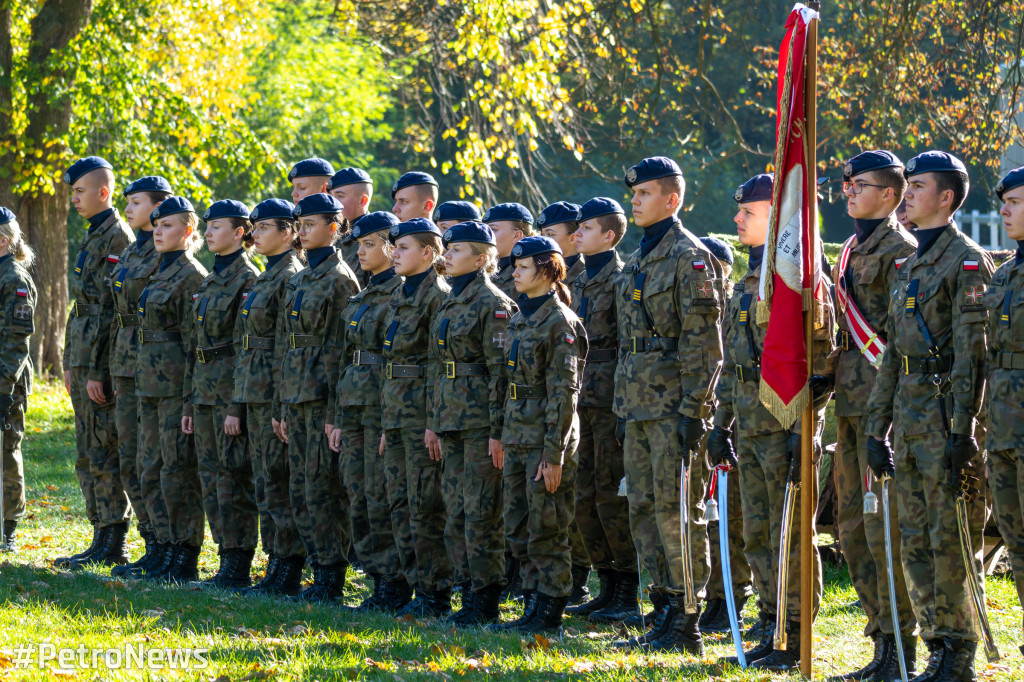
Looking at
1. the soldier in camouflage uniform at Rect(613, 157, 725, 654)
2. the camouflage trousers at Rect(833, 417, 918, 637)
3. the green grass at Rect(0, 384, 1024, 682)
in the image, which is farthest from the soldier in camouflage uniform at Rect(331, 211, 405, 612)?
the camouflage trousers at Rect(833, 417, 918, 637)

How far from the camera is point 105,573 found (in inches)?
338

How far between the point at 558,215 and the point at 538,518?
2.37 m

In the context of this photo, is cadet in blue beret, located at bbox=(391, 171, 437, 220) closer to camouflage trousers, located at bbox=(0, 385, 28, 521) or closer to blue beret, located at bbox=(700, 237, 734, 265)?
blue beret, located at bbox=(700, 237, 734, 265)

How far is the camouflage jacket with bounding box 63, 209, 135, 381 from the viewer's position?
9109 millimetres

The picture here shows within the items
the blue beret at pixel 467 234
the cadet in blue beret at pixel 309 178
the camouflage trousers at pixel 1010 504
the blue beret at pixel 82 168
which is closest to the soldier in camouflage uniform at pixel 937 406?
the camouflage trousers at pixel 1010 504

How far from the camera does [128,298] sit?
8.90 meters

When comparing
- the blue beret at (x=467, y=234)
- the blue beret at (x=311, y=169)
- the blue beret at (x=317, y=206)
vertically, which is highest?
the blue beret at (x=311, y=169)

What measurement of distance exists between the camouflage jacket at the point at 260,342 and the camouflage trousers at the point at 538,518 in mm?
1996

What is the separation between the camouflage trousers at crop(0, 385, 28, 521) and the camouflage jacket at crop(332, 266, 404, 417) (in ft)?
10.3

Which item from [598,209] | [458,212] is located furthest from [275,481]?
[598,209]

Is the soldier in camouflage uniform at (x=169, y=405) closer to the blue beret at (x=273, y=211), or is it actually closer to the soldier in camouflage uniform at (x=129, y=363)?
the soldier in camouflage uniform at (x=129, y=363)

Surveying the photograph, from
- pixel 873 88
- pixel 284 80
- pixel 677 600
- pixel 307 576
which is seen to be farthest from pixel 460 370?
pixel 284 80

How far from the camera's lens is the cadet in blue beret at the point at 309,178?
9.61 metres

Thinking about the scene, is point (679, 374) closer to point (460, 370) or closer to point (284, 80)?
point (460, 370)
